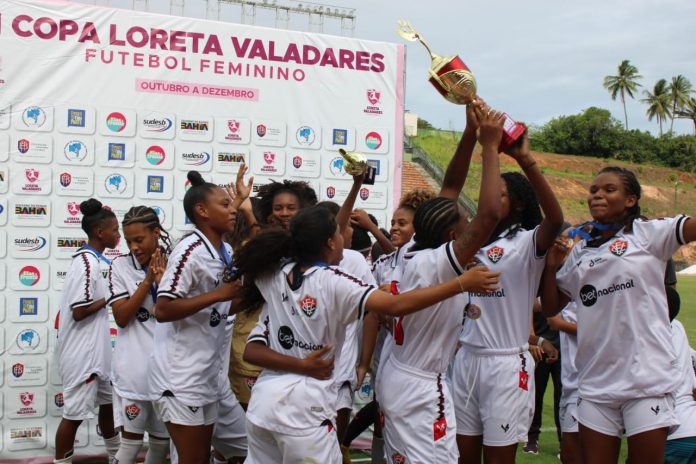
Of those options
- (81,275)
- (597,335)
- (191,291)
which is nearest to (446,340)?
(597,335)

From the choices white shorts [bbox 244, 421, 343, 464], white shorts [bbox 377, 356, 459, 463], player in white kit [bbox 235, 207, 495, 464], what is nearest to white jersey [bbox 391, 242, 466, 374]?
white shorts [bbox 377, 356, 459, 463]

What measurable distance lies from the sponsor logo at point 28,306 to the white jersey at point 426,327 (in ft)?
13.0

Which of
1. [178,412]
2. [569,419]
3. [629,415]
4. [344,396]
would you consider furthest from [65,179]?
[629,415]

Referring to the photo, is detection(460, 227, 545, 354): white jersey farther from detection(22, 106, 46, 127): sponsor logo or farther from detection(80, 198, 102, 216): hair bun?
detection(22, 106, 46, 127): sponsor logo

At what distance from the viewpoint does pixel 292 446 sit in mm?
3158

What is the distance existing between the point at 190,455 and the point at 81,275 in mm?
2026

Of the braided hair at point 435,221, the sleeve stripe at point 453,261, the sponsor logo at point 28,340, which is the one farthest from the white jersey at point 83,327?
the sleeve stripe at point 453,261

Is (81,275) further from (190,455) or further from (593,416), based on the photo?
(593,416)

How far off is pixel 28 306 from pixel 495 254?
4310 millimetres

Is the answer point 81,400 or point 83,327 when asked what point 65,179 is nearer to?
point 83,327

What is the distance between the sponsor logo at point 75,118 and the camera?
20.3 feet

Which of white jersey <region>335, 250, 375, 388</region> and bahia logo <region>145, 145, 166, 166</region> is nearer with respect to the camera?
white jersey <region>335, 250, 375, 388</region>

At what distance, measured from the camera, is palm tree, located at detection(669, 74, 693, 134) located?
7581 cm

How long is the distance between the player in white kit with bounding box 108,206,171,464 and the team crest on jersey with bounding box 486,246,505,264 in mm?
2149
